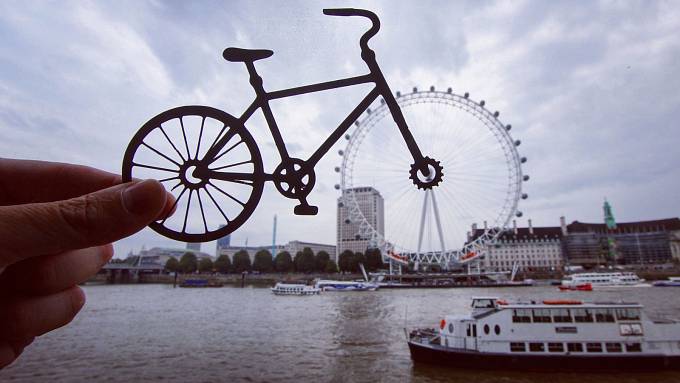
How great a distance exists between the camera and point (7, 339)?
95.4 inches

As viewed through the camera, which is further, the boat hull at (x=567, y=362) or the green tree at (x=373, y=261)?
the green tree at (x=373, y=261)

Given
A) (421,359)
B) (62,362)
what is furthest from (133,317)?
(421,359)

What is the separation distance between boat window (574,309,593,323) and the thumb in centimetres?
2266

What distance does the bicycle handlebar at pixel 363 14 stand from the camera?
323 cm

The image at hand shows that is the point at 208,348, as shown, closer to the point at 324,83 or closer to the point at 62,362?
the point at 62,362

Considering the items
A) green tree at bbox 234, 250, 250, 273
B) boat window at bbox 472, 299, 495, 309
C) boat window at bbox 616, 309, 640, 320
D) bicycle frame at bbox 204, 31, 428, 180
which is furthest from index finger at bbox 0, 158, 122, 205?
green tree at bbox 234, 250, 250, 273

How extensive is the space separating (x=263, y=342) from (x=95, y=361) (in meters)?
10.4

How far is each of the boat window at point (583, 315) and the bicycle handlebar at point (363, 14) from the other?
21.4 meters

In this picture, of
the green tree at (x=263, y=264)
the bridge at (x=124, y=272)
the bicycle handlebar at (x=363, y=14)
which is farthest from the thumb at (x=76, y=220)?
the bridge at (x=124, y=272)

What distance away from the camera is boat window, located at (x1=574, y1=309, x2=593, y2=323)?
64.1 ft

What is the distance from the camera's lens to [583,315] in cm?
1958

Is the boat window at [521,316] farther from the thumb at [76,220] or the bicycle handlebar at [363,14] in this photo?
the thumb at [76,220]

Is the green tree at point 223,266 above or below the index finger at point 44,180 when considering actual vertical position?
above

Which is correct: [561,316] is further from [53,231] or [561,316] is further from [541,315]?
[53,231]
